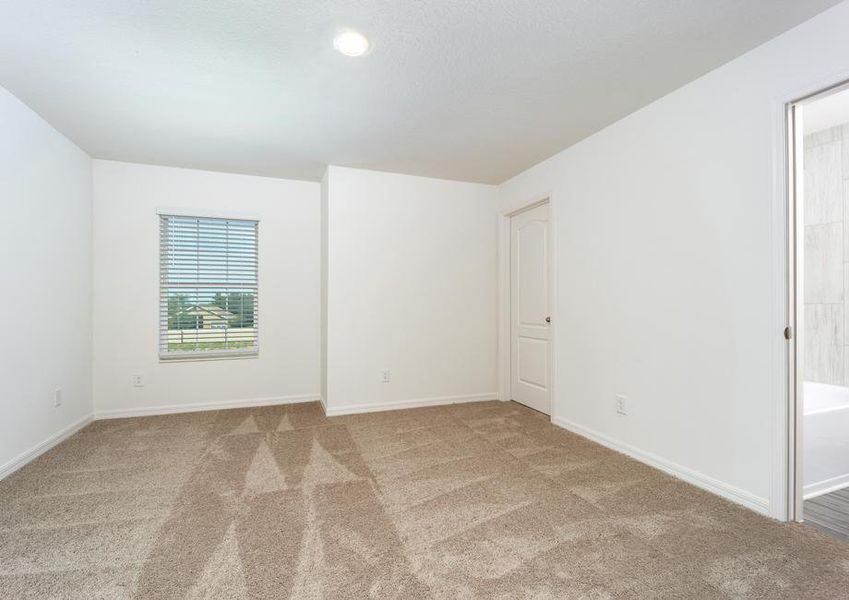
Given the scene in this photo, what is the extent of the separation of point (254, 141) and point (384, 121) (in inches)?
45.5

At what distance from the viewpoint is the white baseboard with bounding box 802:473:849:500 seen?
2193mm

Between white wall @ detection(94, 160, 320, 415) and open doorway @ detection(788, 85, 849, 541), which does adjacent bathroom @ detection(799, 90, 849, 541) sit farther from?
white wall @ detection(94, 160, 320, 415)

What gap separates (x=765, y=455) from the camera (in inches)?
77.0

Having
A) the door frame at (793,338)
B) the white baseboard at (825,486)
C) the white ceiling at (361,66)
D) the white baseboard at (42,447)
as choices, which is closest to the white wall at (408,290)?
the white ceiling at (361,66)

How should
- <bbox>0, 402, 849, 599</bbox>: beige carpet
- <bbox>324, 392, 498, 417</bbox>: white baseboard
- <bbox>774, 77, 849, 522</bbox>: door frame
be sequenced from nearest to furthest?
<bbox>0, 402, 849, 599</bbox>: beige carpet → <bbox>774, 77, 849, 522</bbox>: door frame → <bbox>324, 392, 498, 417</bbox>: white baseboard

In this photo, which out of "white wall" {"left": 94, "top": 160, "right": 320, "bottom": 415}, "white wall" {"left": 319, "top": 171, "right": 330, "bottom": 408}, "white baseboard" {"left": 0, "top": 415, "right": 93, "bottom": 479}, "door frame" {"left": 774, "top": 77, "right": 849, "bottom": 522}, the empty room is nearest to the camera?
the empty room

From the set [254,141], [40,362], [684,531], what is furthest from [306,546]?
[254,141]

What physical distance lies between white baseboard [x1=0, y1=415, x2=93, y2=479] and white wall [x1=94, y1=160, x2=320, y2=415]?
323 millimetres

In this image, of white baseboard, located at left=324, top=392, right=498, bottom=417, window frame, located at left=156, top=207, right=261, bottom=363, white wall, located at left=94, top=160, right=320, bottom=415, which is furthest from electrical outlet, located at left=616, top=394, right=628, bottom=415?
window frame, located at left=156, top=207, right=261, bottom=363

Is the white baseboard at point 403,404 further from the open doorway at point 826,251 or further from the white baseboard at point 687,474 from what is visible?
the open doorway at point 826,251

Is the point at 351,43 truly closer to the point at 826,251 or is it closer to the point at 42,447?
the point at 42,447

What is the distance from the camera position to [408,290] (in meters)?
4.08

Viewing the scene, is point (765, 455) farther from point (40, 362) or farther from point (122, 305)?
point (122, 305)

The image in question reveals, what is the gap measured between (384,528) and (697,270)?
2.23 metres
